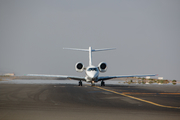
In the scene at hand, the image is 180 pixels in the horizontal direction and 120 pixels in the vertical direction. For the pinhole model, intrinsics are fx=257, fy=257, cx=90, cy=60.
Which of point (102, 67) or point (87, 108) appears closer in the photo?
point (87, 108)

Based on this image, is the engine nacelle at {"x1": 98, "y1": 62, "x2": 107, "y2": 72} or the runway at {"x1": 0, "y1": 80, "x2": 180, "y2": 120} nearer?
the runway at {"x1": 0, "y1": 80, "x2": 180, "y2": 120}

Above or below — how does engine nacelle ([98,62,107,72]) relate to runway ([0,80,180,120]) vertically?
above

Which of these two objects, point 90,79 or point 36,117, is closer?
point 36,117

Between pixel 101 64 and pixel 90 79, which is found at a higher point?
pixel 101 64

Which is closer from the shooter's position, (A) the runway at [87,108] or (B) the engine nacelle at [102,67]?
(A) the runway at [87,108]

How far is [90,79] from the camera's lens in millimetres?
38844

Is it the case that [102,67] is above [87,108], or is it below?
above

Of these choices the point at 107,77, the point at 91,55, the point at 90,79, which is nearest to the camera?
the point at 90,79

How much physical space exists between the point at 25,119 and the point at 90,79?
2986 centimetres

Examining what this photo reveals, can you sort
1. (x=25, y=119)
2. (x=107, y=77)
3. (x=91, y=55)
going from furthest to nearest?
(x=91, y=55)
(x=107, y=77)
(x=25, y=119)

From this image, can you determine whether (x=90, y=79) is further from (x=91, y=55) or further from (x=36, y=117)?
(x=36, y=117)

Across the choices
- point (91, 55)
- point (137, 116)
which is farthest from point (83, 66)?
point (137, 116)

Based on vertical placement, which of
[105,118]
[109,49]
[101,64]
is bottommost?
[105,118]

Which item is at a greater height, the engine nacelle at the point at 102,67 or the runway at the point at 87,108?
the engine nacelle at the point at 102,67
